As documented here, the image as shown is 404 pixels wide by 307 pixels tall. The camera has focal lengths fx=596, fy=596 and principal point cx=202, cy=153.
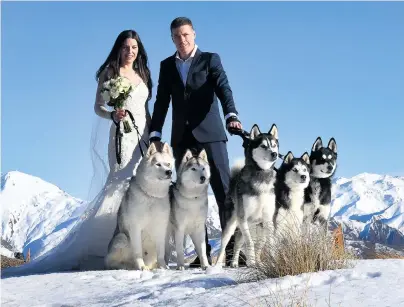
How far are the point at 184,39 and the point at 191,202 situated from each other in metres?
2.47

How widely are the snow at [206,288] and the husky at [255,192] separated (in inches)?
32.6

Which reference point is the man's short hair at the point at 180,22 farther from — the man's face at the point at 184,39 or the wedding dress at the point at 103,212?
the wedding dress at the point at 103,212

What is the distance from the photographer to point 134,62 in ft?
32.7

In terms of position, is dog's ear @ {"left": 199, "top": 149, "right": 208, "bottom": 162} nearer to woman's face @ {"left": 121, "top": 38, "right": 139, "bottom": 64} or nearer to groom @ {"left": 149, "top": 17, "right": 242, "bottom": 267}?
groom @ {"left": 149, "top": 17, "right": 242, "bottom": 267}

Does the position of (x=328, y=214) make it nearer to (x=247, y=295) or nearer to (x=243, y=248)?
(x=243, y=248)

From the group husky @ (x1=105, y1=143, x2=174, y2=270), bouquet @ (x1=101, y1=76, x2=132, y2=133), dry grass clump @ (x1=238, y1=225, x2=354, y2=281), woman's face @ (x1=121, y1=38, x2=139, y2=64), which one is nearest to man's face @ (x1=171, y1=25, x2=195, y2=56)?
woman's face @ (x1=121, y1=38, x2=139, y2=64)

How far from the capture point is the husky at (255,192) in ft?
26.7

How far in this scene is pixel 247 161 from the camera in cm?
840

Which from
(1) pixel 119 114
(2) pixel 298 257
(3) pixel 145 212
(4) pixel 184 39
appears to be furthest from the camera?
(1) pixel 119 114

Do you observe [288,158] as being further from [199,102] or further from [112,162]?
[112,162]

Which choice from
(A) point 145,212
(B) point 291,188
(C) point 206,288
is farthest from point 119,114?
(C) point 206,288

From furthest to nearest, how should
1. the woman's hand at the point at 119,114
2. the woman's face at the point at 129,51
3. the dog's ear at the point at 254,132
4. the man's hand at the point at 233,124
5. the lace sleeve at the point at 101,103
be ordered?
the lace sleeve at the point at 101,103, the woman's face at the point at 129,51, the woman's hand at the point at 119,114, the man's hand at the point at 233,124, the dog's ear at the point at 254,132

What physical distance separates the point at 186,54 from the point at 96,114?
1.90 m

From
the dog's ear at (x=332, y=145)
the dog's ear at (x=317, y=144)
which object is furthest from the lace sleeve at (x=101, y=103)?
the dog's ear at (x=332, y=145)
